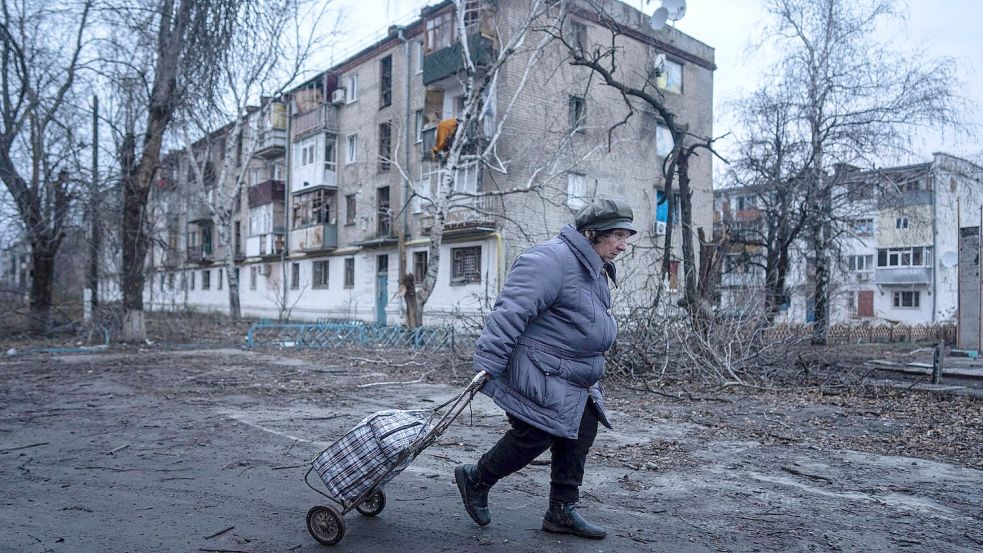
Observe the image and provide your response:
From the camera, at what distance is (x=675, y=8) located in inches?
635

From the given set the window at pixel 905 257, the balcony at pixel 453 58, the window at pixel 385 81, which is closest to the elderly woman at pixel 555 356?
the balcony at pixel 453 58

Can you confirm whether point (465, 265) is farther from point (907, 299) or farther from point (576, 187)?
point (907, 299)

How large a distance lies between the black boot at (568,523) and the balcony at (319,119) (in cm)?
3087

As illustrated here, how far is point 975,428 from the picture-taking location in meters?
6.89

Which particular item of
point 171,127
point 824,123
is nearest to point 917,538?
point 171,127

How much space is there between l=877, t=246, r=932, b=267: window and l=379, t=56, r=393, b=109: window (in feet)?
105

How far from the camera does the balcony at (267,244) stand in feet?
120

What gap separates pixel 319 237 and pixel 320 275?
282 cm

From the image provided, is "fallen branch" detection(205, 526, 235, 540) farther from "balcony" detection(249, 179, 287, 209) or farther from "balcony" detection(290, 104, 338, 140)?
"balcony" detection(249, 179, 287, 209)

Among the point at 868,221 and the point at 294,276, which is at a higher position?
the point at 868,221

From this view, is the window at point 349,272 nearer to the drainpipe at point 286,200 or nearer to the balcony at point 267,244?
the drainpipe at point 286,200

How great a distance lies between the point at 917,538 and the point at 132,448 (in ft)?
18.6

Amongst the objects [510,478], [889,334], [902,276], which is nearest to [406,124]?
[889,334]

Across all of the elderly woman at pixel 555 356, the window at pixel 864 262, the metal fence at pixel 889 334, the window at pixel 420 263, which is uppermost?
the window at pixel 864 262
